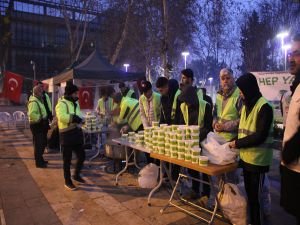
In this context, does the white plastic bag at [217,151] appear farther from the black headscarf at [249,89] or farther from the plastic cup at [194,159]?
the black headscarf at [249,89]

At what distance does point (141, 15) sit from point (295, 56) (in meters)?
15.6

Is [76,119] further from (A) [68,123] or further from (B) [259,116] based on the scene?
(B) [259,116]

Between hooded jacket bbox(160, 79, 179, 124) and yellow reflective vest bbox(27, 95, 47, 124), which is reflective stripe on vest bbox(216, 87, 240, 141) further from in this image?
yellow reflective vest bbox(27, 95, 47, 124)

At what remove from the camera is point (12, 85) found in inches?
337

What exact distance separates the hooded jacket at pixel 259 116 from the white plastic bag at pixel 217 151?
0.17m

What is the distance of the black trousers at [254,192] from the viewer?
10.9 ft

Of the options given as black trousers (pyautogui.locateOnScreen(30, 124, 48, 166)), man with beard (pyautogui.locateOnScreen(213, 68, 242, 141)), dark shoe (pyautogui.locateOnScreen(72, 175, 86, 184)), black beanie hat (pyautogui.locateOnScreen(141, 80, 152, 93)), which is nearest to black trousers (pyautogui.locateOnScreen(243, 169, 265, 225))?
man with beard (pyautogui.locateOnScreen(213, 68, 242, 141))

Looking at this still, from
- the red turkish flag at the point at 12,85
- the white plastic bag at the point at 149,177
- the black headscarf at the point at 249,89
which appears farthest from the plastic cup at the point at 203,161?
the red turkish flag at the point at 12,85

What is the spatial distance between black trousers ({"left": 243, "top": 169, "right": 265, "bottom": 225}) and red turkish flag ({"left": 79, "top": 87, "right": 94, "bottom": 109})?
952 cm

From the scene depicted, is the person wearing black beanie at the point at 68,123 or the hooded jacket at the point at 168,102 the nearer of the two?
the hooded jacket at the point at 168,102

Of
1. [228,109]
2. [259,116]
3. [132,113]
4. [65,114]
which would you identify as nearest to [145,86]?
[132,113]

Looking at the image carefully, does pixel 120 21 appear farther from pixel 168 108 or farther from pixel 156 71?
pixel 168 108

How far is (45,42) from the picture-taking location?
50156 mm

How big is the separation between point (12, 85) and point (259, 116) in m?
7.50
